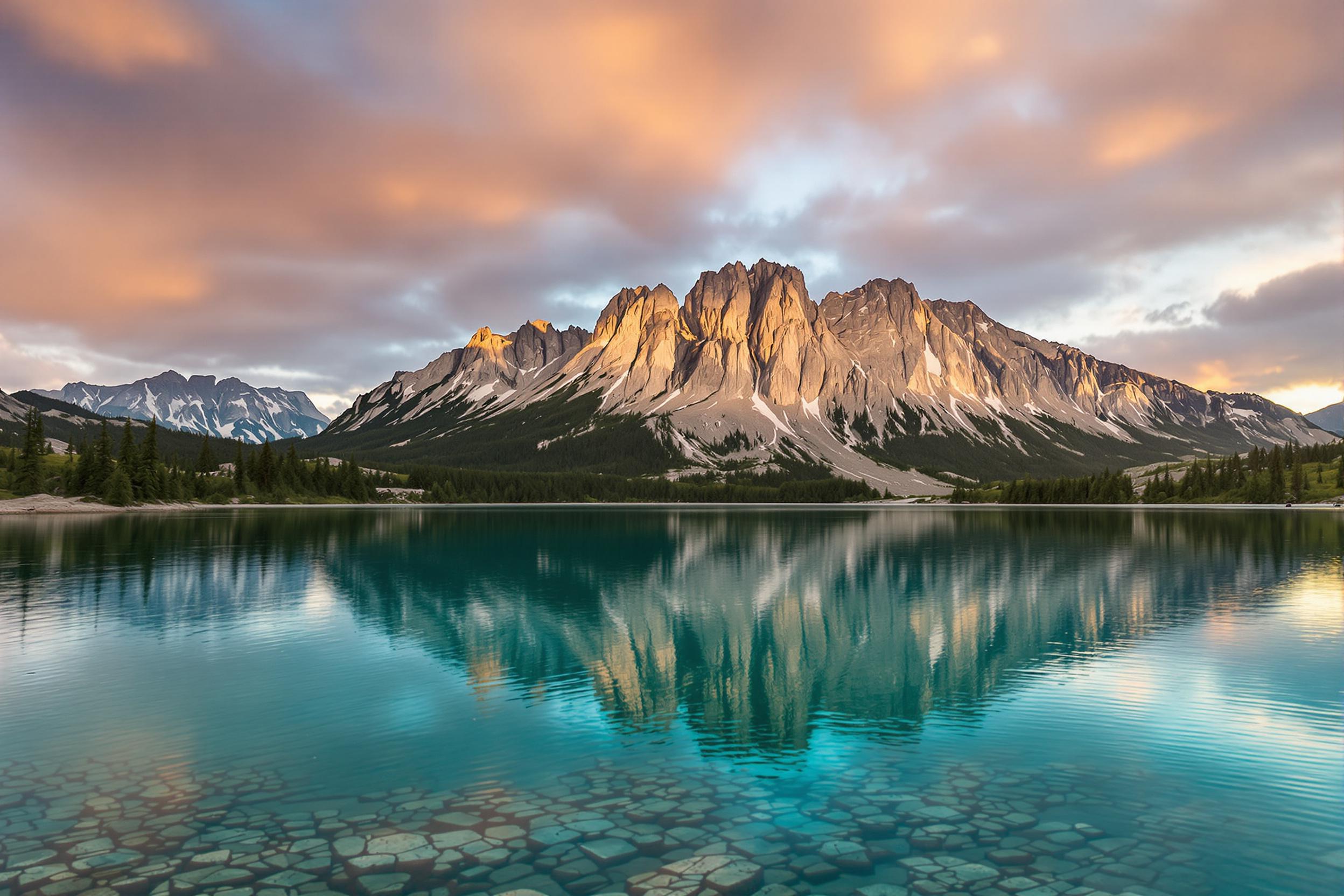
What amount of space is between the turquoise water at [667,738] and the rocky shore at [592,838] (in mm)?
70

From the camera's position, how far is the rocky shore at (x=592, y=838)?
460 inches

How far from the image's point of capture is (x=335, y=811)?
47.5 ft

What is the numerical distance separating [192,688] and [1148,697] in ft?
99.8

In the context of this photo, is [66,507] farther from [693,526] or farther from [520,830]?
[520,830]

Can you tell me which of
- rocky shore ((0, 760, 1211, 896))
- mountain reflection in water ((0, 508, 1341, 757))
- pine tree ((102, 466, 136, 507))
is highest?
pine tree ((102, 466, 136, 507))

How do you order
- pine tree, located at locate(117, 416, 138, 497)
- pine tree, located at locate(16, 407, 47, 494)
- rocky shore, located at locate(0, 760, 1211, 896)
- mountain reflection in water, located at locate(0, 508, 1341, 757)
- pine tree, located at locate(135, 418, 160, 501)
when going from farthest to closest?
pine tree, located at locate(135, 418, 160, 501) → pine tree, located at locate(117, 416, 138, 497) → pine tree, located at locate(16, 407, 47, 494) → mountain reflection in water, located at locate(0, 508, 1341, 757) → rocky shore, located at locate(0, 760, 1211, 896)

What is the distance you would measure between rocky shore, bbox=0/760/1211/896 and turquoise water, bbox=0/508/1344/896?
7 cm

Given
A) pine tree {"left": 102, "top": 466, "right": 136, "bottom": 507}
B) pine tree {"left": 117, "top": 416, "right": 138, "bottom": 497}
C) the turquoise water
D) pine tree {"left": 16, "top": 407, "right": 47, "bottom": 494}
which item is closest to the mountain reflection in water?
the turquoise water

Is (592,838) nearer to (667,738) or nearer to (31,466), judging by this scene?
(667,738)

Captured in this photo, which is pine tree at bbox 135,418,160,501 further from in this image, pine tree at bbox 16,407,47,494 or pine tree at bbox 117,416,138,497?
pine tree at bbox 16,407,47,494

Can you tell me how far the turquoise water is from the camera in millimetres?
12422

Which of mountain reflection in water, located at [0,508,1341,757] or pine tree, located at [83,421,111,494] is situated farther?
pine tree, located at [83,421,111,494]

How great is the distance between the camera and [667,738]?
1947 cm

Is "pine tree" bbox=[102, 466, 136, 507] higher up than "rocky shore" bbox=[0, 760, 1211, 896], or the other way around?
"pine tree" bbox=[102, 466, 136, 507]
